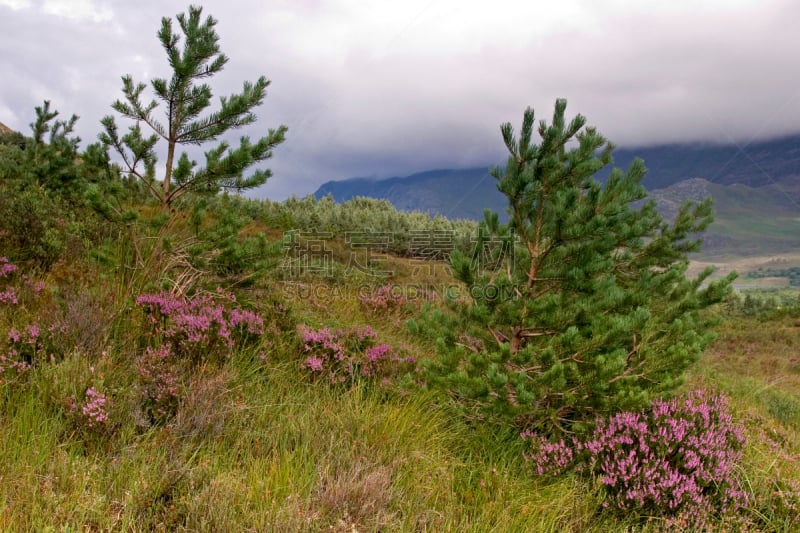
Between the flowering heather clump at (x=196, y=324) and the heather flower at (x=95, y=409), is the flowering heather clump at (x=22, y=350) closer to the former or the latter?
the heather flower at (x=95, y=409)

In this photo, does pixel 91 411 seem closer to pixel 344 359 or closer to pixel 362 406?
pixel 362 406

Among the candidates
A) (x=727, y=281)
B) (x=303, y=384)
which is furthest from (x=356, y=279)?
(x=727, y=281)

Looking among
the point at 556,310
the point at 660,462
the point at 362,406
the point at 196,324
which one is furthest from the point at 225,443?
the point at 660,462

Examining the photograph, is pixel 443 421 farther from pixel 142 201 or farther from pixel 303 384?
pixel 142 201

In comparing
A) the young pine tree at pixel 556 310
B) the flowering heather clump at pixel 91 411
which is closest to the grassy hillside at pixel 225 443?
the flowering heather clump at pixel 91 411

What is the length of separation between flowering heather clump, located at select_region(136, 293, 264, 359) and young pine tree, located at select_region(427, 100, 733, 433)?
1.95m

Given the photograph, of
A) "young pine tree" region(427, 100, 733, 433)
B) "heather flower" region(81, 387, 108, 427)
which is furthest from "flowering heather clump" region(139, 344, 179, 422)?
"young pine tree" region(427, 100, 733, 433)

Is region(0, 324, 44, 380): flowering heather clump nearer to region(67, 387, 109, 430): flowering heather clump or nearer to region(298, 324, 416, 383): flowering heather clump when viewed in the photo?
region(67, 387, 109, 430): flowering heather clump

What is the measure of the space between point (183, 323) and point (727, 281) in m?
5.38

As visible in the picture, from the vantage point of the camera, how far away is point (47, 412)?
2686 millimetres

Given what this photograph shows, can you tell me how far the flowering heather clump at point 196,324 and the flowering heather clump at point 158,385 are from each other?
0.37 metres

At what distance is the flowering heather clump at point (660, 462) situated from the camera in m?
2.96

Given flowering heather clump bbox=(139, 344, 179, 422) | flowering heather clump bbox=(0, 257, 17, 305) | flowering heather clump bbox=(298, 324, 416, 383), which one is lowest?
flowering heather clump bbox=(298, 324, 416, 383)

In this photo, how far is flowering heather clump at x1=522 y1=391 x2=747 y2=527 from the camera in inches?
116
